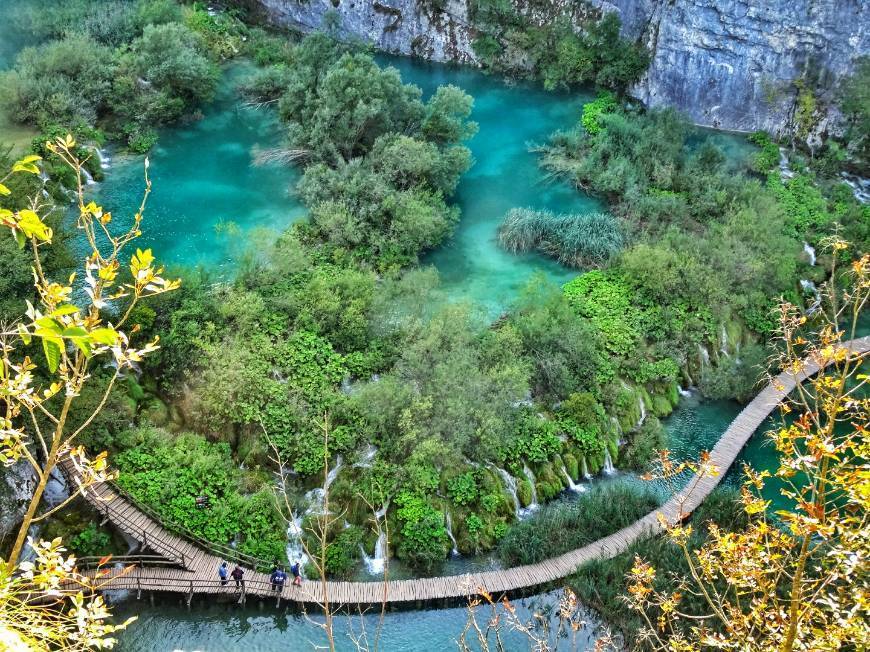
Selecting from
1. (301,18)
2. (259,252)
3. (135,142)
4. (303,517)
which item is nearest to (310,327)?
(259,252)

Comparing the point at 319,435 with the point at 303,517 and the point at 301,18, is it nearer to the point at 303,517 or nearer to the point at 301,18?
the point at 303,517

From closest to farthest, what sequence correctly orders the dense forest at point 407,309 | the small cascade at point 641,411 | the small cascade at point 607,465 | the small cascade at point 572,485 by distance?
the dense forest at point 407,309, the small cascade at point 572,485, the small cascade at point 607,465, the small cascade at point 641,411

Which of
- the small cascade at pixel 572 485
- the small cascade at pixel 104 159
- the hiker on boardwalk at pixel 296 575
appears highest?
the small cascade at pixel 104 159

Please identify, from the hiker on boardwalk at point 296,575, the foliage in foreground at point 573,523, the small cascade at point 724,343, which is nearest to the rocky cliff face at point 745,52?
the small cascade at point 724,343

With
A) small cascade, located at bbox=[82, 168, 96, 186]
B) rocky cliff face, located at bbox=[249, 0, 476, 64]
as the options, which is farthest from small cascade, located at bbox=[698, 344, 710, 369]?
small cascade, located at bbox=[82, 168, 96, 186]

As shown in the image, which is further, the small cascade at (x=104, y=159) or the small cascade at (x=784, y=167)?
the small cascade at (x=784, y=167)

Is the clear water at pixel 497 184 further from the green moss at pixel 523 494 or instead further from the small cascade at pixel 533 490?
the green moss at pixel 523 494
